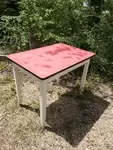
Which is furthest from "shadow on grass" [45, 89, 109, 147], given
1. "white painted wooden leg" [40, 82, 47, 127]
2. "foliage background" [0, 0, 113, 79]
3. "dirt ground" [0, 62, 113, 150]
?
"foliage background" [0, 0, 113, 79]

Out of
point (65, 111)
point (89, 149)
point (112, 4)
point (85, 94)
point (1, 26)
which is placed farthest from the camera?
point (1, 26)

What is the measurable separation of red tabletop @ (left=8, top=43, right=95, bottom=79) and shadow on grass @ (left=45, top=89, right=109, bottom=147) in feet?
1.85

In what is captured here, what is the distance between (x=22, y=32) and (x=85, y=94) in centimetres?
130

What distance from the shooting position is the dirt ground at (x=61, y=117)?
154 cm

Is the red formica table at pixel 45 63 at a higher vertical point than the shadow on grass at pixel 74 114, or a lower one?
higher

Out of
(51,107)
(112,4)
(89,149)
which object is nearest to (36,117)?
(51,107)

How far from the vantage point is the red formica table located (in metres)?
1.39

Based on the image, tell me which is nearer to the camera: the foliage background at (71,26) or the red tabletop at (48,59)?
the red tabletop at (48,59)

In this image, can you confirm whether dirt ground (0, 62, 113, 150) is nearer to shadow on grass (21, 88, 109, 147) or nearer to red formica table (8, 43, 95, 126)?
shadow on grass (21, 88, 109, 147)

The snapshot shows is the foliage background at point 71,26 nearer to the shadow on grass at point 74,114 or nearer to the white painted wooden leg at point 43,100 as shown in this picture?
the shadow on grass at point 74,114

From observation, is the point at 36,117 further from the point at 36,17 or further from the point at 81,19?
the point at 81,19

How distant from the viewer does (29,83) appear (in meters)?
2.29

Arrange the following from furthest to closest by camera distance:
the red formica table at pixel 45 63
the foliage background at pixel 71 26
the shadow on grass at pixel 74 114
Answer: the foliage background at pixel 71 26 → the shadow on grass at pixel 74 114 → the red formica table at pixel 45 63

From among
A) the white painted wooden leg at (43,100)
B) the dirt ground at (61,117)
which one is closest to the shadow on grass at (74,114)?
the dirt ground at (61,117)
